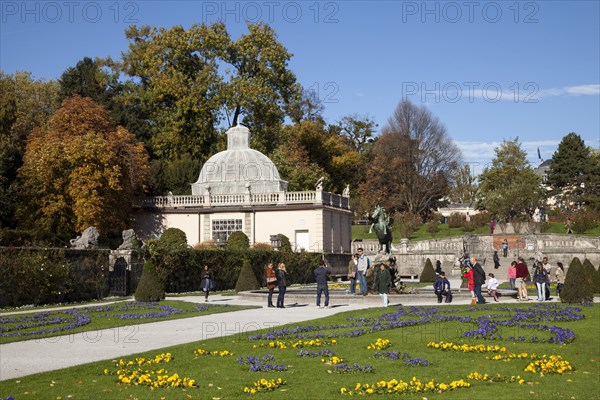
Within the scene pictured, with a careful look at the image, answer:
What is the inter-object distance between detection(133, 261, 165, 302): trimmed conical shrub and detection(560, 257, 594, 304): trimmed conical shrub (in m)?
14.5

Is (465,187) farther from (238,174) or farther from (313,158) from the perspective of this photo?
(238,174)

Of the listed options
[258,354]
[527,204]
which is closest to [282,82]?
[527,204]

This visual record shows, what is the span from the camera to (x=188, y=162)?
61719mm

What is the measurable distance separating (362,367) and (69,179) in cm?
3743

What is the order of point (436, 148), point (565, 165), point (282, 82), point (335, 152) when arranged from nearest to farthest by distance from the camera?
point (282, 82)
point (335, 152)
point (436, 148)
point (565, 165)

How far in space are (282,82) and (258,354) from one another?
53.0 metres

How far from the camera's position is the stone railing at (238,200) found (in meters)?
54.6

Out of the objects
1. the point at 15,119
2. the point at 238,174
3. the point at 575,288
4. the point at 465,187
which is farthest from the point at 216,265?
the point at 465,187

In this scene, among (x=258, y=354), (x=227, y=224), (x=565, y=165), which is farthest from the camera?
(x=565, y=165)

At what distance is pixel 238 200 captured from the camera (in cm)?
5566

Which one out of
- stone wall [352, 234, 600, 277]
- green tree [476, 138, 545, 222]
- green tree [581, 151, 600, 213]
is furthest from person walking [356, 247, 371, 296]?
green tree [581, 151, 600, 213]

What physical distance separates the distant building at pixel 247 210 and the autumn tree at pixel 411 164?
24411 mm

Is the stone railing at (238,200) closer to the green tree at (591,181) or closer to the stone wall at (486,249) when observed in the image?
the stone wall at (486,249)

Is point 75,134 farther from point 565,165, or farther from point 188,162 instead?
point 565,165
